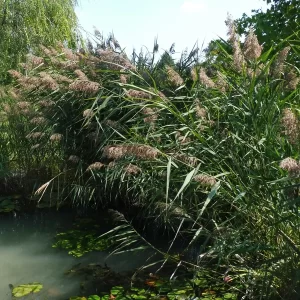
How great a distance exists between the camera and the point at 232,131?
306 cm

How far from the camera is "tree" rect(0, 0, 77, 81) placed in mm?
8008

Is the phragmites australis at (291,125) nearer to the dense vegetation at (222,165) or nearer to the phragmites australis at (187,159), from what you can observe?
the dense vegetation at (222,165)

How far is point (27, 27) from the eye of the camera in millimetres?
8227

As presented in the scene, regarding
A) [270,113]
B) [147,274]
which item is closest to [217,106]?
[270,113]

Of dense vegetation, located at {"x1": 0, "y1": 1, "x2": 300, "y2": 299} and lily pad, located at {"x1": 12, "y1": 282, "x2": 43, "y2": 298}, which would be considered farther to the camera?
lily pad, located at {"x1": 12, "y1": 282, "x2": 43, "y2": 298}

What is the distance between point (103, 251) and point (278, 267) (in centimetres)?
199

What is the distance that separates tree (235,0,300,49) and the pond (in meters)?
2.88

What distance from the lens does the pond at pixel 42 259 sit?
3.61 m

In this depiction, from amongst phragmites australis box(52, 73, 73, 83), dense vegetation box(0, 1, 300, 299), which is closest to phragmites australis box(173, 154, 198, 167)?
dense vegetation box(0, 1, 300, 299)

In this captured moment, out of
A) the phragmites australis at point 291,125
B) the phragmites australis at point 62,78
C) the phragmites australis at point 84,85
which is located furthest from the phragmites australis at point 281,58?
the phragmites australis at point 62,78

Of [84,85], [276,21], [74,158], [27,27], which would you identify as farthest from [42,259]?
[27,27]

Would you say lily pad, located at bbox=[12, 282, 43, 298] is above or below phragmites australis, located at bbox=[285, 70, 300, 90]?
below

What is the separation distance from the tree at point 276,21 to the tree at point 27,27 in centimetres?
335

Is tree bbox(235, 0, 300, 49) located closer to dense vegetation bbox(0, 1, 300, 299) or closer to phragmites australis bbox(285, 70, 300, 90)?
Answer: dense vegetation bbox(0, 1, 300, 299)
